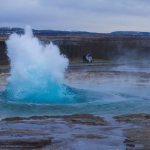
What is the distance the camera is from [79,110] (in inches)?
754

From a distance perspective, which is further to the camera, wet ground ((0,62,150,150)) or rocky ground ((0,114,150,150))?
wet ground ((0,62,150,150))

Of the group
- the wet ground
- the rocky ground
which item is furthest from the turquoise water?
the rocky ground

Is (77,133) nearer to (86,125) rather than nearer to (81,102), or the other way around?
(86,125)

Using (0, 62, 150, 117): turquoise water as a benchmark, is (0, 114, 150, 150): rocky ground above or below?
above

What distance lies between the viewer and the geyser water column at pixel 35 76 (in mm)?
22688

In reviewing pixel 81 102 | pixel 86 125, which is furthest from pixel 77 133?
A: pixel 81 102

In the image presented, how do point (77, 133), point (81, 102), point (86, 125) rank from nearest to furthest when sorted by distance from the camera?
point (77, 133) < point (86, 125) < point (81, 102)

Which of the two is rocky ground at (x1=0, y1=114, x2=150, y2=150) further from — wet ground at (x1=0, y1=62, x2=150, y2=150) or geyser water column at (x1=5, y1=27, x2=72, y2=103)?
geyser water column at (x1=5, y1=27, x2=72, y2=103)

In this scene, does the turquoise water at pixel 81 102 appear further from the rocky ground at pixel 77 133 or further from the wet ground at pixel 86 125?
the rocky ground at pixel 77 133

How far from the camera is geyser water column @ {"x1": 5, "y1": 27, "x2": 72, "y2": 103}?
22.7 meters

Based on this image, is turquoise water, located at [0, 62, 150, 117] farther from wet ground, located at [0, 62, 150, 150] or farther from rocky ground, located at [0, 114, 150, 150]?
rocky ground, located at [0, 114, 150, 150]

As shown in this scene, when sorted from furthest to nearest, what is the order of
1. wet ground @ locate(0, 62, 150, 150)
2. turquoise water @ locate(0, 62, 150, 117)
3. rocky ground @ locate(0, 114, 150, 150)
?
turquoise water @ locate(0, 62, 150, 117), wet ground @ locate(0, 62, 150, 150), rocky ground @ locate(0, 114, 150, 150)

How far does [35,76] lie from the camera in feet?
77.2

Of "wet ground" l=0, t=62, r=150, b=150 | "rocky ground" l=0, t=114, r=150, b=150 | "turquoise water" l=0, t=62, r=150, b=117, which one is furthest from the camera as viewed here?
"turquoise water" l=0, t=62, r=150, b=117
